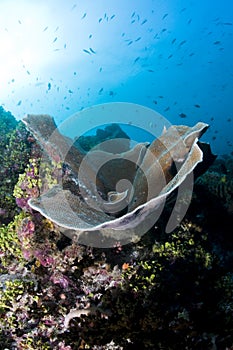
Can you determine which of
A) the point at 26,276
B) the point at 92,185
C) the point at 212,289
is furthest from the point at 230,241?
the point at 26,276

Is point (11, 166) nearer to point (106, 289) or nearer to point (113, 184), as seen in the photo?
point (113, 184)

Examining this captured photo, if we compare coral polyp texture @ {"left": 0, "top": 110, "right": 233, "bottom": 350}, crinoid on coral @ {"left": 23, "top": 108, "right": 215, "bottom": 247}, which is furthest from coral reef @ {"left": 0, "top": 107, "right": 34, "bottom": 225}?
crinoid on coral @ {"left": 23, "top": 108, "right": 215, "bottom": 247}

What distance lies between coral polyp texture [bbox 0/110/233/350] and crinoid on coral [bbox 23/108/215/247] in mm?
152

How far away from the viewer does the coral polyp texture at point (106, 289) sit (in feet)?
9.23

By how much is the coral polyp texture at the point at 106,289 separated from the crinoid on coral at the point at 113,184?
6.0 inches

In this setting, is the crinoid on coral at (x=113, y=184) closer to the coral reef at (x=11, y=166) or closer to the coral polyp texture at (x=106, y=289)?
the coral polyp texture at (x=106, y=289)

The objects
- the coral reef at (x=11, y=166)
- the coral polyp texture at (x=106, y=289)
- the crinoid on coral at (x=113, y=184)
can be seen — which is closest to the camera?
the crinoid on coral at (x=113, y=184)

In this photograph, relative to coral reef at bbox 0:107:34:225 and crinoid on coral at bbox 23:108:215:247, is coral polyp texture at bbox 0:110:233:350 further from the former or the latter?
coral reef at bbox 0:107:34:225

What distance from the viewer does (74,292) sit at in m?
3.18

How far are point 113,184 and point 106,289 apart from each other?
4.67 ft

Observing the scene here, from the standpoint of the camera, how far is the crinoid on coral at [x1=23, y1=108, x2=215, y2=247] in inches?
106

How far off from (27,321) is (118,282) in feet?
3.83

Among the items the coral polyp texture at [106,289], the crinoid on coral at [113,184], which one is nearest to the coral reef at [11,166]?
the coral polyp texture at [106,289]

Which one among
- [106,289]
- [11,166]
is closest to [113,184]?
[106,289]
